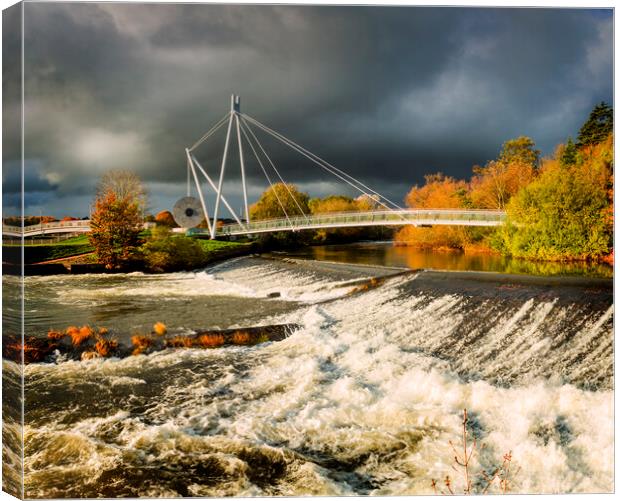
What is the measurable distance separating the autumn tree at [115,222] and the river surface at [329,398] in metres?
0.28

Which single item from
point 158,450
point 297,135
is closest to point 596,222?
point 297,135

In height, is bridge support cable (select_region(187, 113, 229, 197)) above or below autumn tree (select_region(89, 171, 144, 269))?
above

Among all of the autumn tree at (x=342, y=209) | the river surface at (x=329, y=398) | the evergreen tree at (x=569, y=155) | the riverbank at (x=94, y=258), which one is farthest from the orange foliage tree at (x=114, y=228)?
the evergreen tree at (x=569, y=155)

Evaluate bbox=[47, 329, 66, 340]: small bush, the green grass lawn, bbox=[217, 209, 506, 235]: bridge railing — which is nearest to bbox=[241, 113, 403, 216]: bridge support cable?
bbox=[217, 209, 506, 235]: bridge railing

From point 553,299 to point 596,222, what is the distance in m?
1.11

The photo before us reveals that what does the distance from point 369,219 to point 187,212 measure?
207cm

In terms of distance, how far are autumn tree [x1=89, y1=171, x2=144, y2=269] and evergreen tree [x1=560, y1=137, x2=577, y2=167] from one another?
12.5ft

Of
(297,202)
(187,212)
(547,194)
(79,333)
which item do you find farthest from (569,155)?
(79,333)

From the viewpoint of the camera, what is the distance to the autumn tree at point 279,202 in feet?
15.9

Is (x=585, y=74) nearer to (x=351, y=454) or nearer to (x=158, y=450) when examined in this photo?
(x=351, y=454)

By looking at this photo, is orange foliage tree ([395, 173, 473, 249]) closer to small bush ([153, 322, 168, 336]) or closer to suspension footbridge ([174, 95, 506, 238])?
suspension footbridge ([174, 95, 506, 238])

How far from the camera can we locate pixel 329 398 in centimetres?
343

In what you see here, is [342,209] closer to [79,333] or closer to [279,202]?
[279,202]

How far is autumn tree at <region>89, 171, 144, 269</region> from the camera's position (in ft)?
13.6
